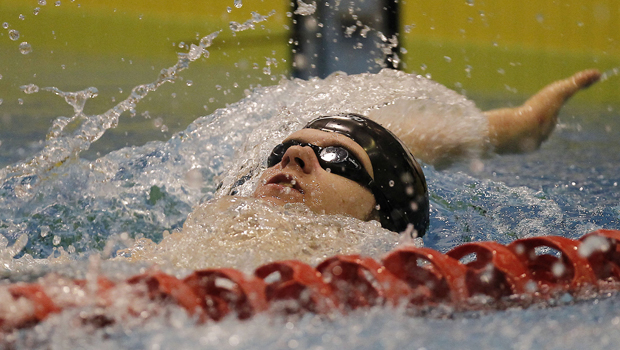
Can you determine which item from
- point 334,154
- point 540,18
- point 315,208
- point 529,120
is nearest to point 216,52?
point 540,18

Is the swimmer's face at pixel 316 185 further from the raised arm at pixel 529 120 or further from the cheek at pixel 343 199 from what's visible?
the raised arm at pixel 529 120

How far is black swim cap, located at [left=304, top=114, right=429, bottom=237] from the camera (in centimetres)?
178

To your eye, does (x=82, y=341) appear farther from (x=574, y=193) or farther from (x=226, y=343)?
(x=574, y=193)

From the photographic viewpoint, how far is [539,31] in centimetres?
837

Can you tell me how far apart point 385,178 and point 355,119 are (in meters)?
0.24

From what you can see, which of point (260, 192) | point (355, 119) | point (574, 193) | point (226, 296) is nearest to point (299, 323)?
point (226, 296)

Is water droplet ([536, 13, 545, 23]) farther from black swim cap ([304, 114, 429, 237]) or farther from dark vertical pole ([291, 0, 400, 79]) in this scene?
black swim cap ([304, 114, 429, 237])

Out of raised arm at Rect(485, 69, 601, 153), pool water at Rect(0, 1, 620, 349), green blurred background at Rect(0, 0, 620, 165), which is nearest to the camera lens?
pool water at Rect(0, 1, 620, 349)

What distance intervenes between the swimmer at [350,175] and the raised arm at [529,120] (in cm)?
86

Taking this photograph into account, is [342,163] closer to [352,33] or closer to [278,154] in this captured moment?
[278,154]

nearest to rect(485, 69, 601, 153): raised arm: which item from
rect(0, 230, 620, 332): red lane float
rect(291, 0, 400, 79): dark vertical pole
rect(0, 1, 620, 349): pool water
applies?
rect(0, 1, 620, 349): pool water

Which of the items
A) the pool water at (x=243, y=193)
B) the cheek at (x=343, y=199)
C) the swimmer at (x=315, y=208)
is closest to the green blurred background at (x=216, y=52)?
the pool water at (x=243, y=193)

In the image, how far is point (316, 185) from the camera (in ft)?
5.51

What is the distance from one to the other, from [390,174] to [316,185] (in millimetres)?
250
